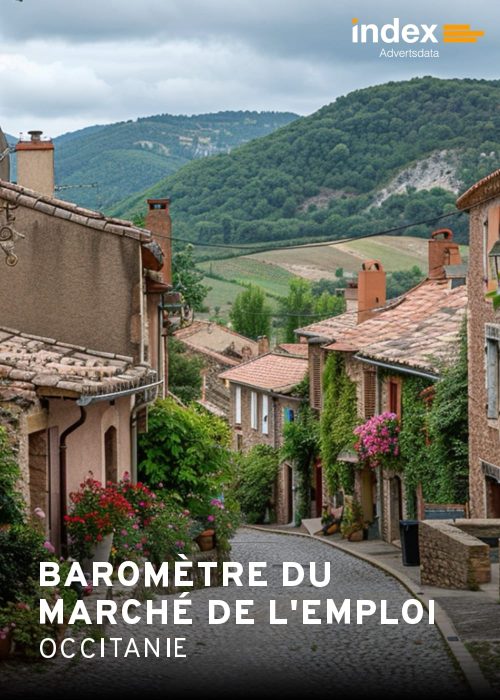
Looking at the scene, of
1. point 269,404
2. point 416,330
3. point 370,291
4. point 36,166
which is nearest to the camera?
point 36,166

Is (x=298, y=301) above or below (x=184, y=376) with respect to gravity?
above

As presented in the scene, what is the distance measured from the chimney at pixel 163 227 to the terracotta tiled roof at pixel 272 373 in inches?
587

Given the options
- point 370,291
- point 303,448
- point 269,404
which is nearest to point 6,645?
point 370,291

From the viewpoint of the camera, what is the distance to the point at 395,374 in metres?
31.5

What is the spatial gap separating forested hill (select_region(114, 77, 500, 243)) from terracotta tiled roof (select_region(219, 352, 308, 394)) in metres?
36.2

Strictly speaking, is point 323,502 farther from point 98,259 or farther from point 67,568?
point 67,568

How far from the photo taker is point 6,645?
445 inches

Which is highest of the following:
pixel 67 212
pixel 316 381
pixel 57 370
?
pixel 67 212

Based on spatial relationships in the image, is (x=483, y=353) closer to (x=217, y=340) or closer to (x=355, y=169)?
(x=217, y=340)

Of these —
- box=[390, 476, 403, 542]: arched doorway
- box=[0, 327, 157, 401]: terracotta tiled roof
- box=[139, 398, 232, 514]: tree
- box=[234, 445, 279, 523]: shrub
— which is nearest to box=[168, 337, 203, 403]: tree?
box=[234, 445, 279, 523]: shrub

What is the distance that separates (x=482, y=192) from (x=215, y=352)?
155 ft

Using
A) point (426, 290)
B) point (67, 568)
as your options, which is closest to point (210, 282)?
point (426, 290)

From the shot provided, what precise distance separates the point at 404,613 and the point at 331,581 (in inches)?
212

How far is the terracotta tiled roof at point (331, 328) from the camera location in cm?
3909
